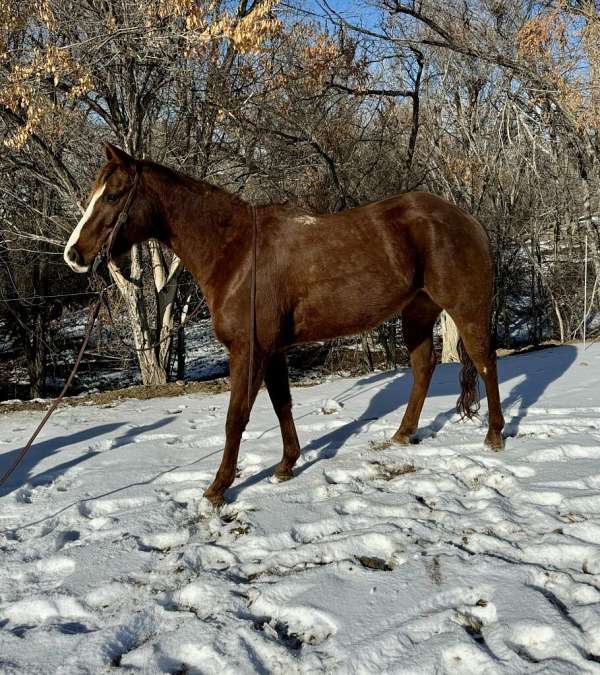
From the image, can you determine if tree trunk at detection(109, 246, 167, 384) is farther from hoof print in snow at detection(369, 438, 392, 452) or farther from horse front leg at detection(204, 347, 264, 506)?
horse front leg at detection(204, 347, 264, 506)

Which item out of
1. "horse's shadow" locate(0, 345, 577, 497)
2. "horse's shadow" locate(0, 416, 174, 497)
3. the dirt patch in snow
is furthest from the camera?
the dirt patch in snow

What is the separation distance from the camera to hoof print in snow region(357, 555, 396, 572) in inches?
98.6

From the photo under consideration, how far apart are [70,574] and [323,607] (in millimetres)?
1251

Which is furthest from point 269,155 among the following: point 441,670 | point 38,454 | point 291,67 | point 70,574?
point 441,670

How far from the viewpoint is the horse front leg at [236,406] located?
136 inches

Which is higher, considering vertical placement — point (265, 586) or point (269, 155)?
point (269, 155)

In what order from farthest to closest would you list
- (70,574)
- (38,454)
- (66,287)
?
(66,287) < (38,454) < (70,574)

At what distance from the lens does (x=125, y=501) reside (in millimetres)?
3461

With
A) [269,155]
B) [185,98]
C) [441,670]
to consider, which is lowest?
[441,670]

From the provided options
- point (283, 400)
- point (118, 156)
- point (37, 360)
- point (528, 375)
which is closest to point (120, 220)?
point (118, 156)

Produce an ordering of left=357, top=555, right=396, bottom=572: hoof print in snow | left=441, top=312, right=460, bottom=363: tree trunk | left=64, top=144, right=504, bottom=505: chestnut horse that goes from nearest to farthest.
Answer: left=357, top=555, right=396, bottom=572: hoof print in snow, left=64, top=144, right=504, bottom=505: chestnut horse, left=441, top=312, right=460, bottom=363: tree trunk

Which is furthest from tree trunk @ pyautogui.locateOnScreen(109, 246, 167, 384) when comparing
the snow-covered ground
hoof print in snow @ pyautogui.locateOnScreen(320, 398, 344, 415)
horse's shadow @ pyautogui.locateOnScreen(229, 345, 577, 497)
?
hoof print in snow @ pyautogui.locateOnScreen(320, 398, 344, 415)

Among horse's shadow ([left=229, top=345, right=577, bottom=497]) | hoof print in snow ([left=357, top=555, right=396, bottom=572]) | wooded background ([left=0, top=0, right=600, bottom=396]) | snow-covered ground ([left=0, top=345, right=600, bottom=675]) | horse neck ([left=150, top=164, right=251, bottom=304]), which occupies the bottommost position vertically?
hoof print in snow ([left=357, top=555, right=396, bottom=572])

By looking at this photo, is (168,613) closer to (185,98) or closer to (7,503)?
(7,503)
